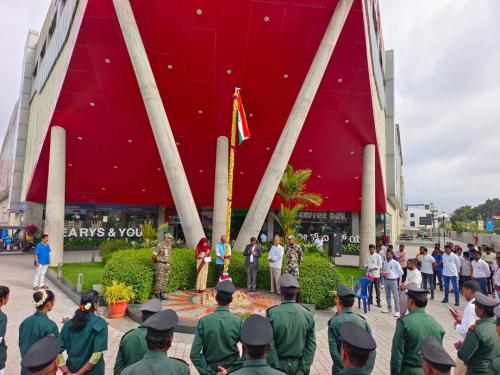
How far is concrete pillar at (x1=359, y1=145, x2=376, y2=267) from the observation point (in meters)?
18.1

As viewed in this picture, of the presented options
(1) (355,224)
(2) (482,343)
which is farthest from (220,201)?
(1) (355,224)

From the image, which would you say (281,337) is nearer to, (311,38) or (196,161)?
(311,38)

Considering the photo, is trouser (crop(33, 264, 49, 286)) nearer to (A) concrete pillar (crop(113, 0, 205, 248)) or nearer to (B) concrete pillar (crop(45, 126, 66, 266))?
(A) concrete pillar (crop(113, 0, 205, 248))

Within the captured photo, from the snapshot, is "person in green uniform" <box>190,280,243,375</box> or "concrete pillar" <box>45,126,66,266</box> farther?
"concrete pillar" <box>45,126,66,266</box>

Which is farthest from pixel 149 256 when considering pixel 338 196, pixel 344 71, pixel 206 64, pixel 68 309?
pixel 338 196

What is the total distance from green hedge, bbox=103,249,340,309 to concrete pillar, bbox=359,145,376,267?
9358 mm

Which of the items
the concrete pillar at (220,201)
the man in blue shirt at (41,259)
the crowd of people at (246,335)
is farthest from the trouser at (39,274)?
the crowd of people at (246,335)

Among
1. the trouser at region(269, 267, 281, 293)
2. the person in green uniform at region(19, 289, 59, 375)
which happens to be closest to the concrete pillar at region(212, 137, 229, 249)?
the trouser at region(269, 267, 281, 293)

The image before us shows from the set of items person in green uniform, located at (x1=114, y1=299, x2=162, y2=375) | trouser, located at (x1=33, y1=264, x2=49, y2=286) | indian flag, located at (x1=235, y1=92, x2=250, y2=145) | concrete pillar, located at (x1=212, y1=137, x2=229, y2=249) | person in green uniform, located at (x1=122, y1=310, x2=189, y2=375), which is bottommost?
trouser, located at (x1=33, y1=264, x2=49, y2=286)

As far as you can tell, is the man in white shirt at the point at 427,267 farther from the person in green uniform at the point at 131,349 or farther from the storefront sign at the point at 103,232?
the storefront sign at the point at 103,232

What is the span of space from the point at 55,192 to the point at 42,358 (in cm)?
1605

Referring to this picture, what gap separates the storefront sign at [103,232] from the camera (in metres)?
27.0

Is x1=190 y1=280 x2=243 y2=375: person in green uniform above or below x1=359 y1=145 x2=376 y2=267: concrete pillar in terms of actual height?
below

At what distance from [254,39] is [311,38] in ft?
7.20
